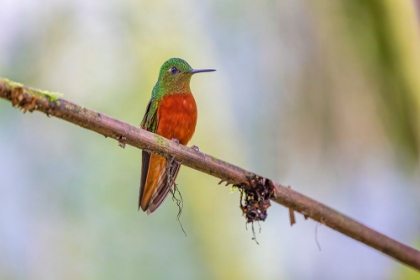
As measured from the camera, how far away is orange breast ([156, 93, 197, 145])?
3311 mm

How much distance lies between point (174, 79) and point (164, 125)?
0.47 metres

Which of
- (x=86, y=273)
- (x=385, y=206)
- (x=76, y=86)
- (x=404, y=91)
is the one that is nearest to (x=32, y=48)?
(x=76, y=86)

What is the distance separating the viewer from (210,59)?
→ 4766 millimetres

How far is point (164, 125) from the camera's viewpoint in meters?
3.32

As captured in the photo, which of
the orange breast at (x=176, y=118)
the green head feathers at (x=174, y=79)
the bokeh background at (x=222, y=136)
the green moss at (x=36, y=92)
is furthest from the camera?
the bokeh background at (x=222, y=136)

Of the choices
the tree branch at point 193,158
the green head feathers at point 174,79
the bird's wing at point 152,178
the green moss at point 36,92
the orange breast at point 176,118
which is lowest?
the bird's wing at point 152,178

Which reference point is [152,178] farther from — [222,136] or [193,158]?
[222,136]

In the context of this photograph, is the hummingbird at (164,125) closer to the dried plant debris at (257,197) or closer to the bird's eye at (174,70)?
the bird's eye at (174,70)

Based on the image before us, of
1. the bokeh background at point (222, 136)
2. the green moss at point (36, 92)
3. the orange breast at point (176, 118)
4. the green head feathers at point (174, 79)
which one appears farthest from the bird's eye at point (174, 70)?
the green moss at point (36, 92)

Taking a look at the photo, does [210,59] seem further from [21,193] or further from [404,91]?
[21,193]

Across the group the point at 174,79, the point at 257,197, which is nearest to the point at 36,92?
the point at 257,197

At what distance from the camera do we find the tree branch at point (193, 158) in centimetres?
154

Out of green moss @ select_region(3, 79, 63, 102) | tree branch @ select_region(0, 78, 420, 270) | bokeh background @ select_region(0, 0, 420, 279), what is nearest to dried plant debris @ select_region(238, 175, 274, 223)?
tree branch @ select_region(0, 78, 420, 270)

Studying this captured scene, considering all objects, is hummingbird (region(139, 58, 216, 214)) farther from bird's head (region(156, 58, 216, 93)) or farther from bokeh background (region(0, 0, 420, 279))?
bokeh background (region(0, 0, 420, 279))
